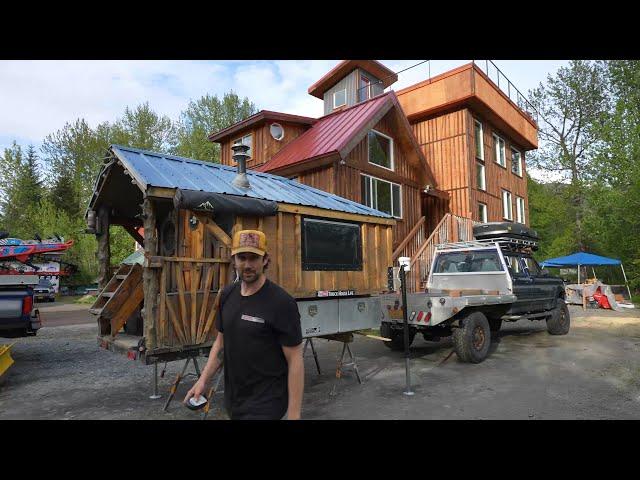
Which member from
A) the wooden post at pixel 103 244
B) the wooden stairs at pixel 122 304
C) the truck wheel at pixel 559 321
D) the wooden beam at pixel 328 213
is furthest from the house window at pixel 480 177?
the wooden stairs at pixel 122 304

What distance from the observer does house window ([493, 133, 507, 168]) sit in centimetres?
2261

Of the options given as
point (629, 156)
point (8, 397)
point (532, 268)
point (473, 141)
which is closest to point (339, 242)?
point (8, 397)

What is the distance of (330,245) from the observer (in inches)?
247

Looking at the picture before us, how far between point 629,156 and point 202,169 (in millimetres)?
26392

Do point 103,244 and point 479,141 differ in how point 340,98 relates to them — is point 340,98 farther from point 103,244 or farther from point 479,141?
point 103,244

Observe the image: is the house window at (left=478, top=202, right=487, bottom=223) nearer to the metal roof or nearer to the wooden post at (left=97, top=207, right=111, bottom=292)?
the metal roof

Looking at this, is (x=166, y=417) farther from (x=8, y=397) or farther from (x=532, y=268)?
(x=532, y=268)

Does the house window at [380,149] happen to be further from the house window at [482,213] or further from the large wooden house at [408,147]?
the house window at [482,213]

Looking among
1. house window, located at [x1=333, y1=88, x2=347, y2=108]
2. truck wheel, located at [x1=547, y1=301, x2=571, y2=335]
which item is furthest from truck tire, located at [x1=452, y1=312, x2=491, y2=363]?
house window, located at [x1=333, y1=88, x2=347, y2=108]

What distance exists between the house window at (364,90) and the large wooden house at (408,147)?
0.05 m

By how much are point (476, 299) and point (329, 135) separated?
954 centimetres

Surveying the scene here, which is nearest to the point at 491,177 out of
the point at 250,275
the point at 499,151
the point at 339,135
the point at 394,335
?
the point at 499,151

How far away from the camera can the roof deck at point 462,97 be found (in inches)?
730

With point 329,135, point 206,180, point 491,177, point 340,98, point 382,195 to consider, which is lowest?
point 206,180
